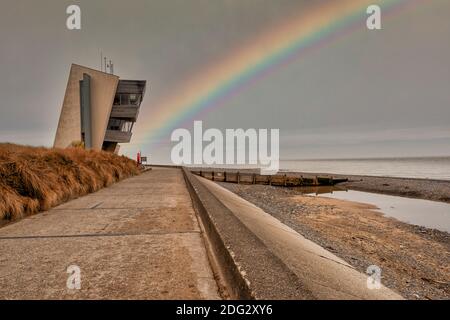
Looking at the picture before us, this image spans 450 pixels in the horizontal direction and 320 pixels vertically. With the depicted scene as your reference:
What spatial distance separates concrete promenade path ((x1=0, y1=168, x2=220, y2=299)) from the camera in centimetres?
233

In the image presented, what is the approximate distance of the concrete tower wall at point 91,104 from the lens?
34750mm

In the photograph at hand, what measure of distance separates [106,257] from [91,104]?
35954 mm

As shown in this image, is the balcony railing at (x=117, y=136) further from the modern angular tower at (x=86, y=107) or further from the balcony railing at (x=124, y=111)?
the modern angular tower at (x=86, y=107)

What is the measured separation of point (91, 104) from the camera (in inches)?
1379

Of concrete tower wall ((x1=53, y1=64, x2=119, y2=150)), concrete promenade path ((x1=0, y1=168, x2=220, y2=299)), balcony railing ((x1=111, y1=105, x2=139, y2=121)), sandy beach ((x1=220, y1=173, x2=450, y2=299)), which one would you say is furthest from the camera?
balcony railing ((x1=111, y1=105, x2=139, y2=121))

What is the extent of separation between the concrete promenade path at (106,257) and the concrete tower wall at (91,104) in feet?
105

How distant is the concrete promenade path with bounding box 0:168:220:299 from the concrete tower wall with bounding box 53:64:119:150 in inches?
1261

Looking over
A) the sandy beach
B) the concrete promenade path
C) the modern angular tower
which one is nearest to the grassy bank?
the concrete promenade path

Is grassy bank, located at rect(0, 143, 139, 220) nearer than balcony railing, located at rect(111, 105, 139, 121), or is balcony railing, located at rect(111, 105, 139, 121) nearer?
grassy bank, located at rect(0, 143, 139, 220)

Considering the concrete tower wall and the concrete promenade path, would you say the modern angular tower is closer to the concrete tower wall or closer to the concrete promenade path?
the concrete tower wall

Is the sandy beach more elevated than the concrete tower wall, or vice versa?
the concrete tower wall

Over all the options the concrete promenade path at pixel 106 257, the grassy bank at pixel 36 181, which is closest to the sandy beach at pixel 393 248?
the concrete promenade path at pixel 106 257
